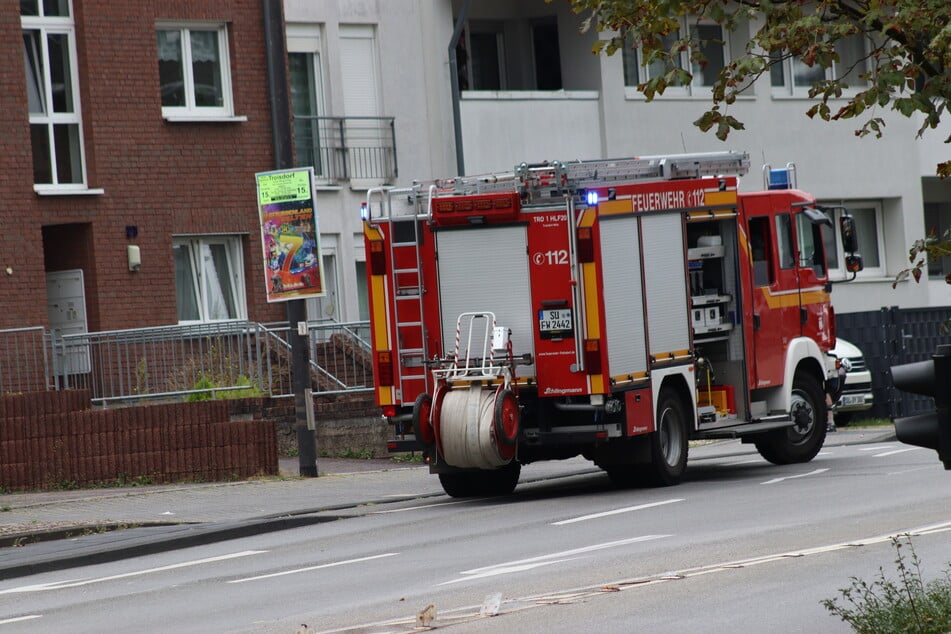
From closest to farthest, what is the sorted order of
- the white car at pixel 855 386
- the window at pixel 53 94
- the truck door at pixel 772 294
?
1. the truck door at pixel 772 294
2. the window at pixel 53 94
3. the white car at pixel 855 386

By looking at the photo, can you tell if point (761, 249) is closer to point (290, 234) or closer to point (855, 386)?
A: point (290, 234)

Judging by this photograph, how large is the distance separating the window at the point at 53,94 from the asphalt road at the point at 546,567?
10023 millimetres

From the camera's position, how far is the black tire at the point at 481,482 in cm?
1752

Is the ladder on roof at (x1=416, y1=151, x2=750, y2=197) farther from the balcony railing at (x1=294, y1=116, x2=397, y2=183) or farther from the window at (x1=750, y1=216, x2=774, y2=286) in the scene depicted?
the balcony railing at (x1=294, y1=116, x2=397, y2=183)

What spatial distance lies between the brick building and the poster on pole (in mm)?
5707

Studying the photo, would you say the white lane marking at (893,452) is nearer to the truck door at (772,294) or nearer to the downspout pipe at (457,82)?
the truck door at (772,294)

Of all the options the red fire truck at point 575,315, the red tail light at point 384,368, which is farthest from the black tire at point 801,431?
the red tail light at point 384,368

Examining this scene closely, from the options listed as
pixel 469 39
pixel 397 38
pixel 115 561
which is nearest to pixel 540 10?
pixel 469 39

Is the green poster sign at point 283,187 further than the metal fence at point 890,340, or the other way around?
the metal fence at point 890,340

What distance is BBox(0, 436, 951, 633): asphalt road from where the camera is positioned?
951 cm

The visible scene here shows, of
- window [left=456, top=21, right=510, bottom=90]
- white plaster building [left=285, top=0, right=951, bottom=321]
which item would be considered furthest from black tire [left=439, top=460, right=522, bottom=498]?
window [left=456, top=21, right=510, bottom=90]

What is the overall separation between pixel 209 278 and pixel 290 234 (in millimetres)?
7024

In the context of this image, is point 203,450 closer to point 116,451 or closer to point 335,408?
point 116,451

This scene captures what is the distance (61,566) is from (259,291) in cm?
1300
